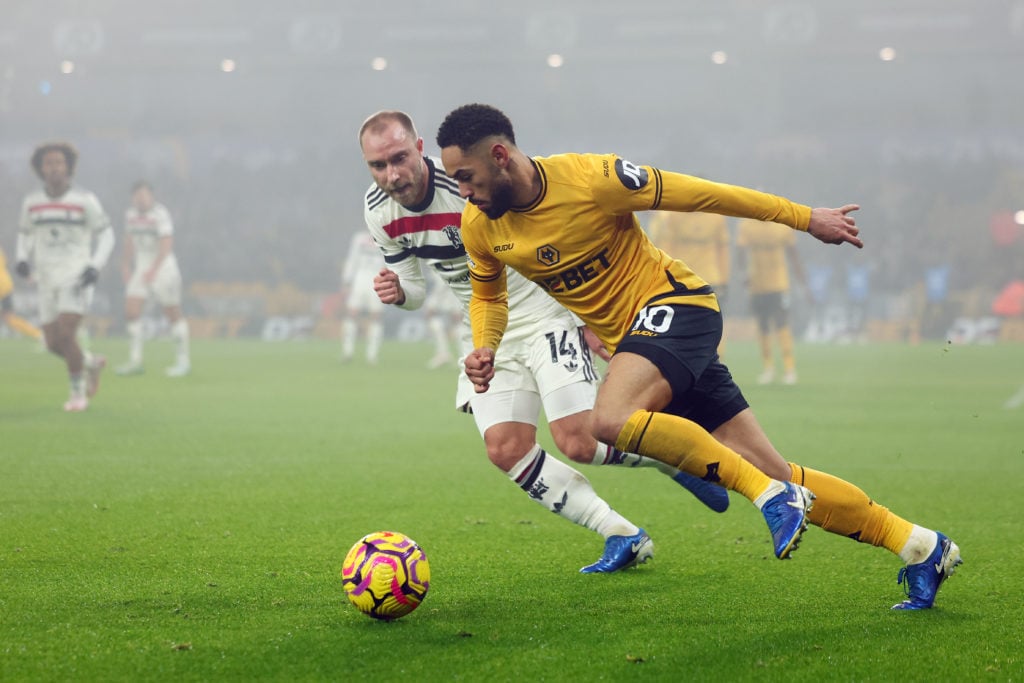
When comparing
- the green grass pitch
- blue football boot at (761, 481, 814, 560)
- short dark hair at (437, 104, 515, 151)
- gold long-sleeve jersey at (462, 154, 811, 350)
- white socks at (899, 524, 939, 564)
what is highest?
short dark hair at (437, 104, 515, 151)

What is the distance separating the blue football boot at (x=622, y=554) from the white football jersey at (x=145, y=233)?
13.2 metres

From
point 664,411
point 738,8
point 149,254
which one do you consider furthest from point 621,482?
point 738,8

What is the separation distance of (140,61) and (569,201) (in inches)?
1538

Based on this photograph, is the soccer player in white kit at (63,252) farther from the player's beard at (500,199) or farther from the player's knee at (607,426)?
the player's knee at (607,426)

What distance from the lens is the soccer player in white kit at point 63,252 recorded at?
11188 millimetres

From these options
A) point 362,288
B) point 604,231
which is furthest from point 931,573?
point 362,288

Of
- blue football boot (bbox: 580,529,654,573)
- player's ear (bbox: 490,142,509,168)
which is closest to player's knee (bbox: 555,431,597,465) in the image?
blue football boot (bbox: 580,529,654,573)

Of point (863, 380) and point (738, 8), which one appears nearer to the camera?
point (863, 380)

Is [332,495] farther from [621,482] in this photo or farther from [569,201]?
[569,201]

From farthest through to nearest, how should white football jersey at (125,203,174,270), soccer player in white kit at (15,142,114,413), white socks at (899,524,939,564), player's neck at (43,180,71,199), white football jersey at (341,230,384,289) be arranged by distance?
white football jersey at (341,230,384,289) < white football jersey at (125,203,174,270) < player's neck at (43,180,71,199) < soccer player in white kit at (15,142,114,413) < white socks at (899,524,939,564)

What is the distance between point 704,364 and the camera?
4.09 m

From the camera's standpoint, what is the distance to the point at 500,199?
4.16 meters

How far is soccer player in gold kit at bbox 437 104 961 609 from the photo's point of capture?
392 centimetres

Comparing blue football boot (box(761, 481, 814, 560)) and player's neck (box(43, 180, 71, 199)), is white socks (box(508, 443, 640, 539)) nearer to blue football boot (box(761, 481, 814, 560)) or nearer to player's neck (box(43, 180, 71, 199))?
blue football boot (box(761, 481, 814, 560))
